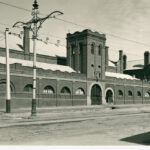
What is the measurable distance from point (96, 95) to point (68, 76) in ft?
27.4

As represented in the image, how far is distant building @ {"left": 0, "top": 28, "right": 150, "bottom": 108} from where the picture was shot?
112ft

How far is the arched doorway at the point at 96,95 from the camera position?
4594 cm

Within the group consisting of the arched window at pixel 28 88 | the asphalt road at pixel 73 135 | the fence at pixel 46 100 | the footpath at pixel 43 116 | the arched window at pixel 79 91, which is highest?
the arched window at pixel 28 88

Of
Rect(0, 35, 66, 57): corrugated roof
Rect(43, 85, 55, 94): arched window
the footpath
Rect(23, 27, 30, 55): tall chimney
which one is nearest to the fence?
Rect(43, 85, 55, 94): arched window

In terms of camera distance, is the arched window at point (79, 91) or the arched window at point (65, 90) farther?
the arched window at point (79, 91)

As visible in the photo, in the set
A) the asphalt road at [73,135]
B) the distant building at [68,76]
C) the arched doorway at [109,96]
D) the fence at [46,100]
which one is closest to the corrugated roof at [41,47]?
the distant building at [68,76]

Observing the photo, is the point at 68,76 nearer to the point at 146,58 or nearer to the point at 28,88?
the point at 28,88

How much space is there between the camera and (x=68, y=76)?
40594 mm

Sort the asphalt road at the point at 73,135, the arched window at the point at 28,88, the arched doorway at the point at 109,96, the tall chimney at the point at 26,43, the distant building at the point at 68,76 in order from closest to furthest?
the asphalt road at the point at 73,135 < the distant building at the point at 68,76 < the arched window at the point at 28,88 < the tall chimney at the point at 26,43 < the arched doorway at the point at 109,96

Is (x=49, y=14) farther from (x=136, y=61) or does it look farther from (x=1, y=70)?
(x=136, y=61)

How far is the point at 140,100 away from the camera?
58.0 meters

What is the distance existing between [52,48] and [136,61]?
38.2m

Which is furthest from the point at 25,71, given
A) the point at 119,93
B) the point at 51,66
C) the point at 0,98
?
the point at 119,93

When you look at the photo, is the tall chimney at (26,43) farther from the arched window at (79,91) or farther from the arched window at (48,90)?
the arched window at (79,91)
